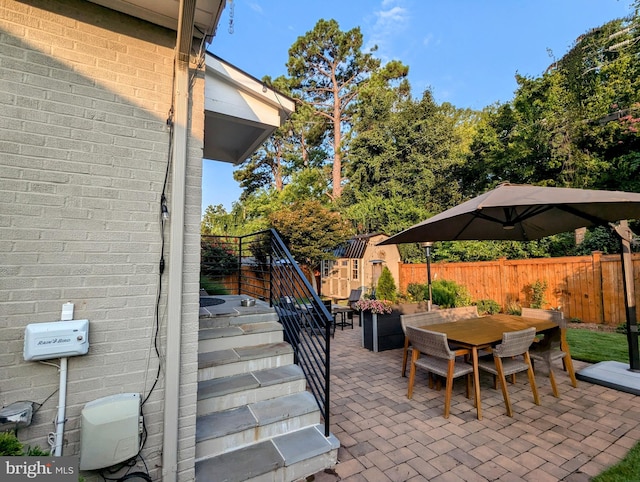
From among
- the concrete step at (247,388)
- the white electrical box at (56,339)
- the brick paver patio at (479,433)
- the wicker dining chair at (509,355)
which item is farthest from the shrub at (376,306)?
the white electrical box at (56,339)

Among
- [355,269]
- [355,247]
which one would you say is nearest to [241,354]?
[355,269]

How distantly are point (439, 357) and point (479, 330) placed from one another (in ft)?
2.92

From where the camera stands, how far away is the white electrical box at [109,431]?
5.21 feet

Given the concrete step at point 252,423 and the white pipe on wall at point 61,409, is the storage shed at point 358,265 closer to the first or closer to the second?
the concrete step at point 252,423

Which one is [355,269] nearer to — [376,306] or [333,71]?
[376,306]

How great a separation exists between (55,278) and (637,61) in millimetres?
14932

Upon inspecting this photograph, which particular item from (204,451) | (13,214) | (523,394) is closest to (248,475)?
(204,451)

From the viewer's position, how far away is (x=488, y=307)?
8375 millimetres

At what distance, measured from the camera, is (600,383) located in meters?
3.60

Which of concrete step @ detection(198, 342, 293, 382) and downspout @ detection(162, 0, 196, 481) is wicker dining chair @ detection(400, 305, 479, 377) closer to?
concrete step @ detection(198, 342, 293, 382)

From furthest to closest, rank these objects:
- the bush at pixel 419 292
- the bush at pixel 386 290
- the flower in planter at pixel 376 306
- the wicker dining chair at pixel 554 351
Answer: the bush at pixel 419 292
the bush at pixel 386 290
the flower in planter at pixel 376 306
the wicker dining chair at pixel 554 351

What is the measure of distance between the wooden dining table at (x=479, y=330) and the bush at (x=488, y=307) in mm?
4352

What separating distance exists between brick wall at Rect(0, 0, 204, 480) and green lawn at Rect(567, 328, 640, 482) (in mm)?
2909

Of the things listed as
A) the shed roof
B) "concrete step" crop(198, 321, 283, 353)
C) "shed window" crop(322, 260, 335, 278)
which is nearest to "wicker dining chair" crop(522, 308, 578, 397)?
"concrete step" crop(198, 321, 283, 353)
